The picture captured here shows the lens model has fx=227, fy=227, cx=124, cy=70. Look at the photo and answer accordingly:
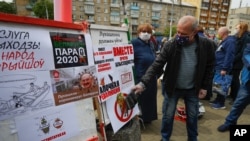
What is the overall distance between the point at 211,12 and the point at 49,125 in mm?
→ 78327

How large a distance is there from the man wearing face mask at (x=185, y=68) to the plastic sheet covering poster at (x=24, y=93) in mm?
1232

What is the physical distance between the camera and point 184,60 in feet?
9.71

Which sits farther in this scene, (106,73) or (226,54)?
(226,54)

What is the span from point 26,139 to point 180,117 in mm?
3353

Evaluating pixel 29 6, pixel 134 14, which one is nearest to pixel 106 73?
pixel 29 6

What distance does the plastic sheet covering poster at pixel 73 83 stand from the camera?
2057mm

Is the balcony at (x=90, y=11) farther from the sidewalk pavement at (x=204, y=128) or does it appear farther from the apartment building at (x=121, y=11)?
the sidewalk pavement at (x=204, y=128)

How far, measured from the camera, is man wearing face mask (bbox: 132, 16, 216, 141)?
113 inches

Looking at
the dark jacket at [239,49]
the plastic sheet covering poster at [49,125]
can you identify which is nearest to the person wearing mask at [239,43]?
the dark jacket at [239,49]

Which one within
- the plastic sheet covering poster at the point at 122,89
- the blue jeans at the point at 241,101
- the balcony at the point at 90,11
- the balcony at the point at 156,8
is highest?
the balcony at the point at 156,8

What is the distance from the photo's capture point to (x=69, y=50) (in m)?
2.19

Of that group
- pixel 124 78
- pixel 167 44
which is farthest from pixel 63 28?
pixel 167 44

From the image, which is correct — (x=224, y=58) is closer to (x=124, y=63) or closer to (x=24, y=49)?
(x=124, y=63)

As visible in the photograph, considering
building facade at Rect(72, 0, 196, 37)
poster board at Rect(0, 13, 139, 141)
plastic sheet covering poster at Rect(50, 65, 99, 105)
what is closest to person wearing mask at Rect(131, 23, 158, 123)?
poster board at Rect(0, 13, 139, 141)
